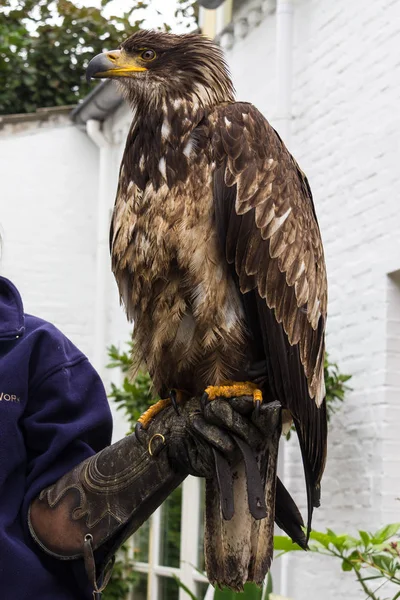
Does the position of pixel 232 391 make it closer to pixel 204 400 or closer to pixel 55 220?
pixel 204 400

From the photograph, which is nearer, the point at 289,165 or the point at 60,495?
the point at 60,495

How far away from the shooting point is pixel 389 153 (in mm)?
5844

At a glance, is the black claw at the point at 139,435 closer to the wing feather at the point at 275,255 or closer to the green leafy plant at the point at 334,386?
the wing feather at the point at 275,255

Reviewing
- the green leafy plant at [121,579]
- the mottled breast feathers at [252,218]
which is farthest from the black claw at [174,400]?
the green leafy plant at [121,579]

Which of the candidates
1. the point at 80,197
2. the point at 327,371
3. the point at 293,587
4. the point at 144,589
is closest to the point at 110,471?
the point at 327,371

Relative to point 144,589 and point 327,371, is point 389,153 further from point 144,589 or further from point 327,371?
point 144,589

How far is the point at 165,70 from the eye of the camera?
10.4ft

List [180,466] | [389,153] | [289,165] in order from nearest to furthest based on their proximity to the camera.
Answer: [180,466], [289,165], [389,153]

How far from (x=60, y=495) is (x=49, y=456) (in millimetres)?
102

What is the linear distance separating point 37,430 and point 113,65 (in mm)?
978

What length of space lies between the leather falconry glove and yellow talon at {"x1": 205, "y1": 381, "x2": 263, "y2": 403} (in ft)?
0.18

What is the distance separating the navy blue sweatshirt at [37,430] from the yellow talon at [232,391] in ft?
1.21

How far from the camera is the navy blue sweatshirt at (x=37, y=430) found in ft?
9.44

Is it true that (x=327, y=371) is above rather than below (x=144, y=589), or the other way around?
above
